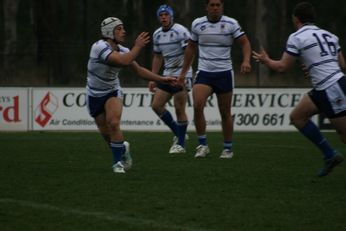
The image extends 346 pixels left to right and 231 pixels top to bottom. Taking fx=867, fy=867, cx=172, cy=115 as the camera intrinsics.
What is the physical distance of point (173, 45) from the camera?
1352cm

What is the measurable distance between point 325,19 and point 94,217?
95.7 feet

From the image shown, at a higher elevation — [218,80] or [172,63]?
[218,80]

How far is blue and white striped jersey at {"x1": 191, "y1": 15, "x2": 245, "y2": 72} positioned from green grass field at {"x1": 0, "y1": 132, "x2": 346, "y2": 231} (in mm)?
1312

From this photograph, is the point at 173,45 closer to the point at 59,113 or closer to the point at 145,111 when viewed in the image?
the point at 145,111

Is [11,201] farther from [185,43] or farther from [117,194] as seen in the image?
[185,43]

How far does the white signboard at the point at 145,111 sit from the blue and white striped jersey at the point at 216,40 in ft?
26.7

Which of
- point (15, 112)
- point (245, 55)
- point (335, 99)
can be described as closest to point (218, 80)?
point (245, 55)

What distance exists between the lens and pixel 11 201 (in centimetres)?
789

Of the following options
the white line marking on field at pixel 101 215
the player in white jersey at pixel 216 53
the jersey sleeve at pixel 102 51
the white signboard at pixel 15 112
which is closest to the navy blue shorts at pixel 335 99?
the jersey sleeve at pixel 102 51

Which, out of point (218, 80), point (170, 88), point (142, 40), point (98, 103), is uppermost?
point (142, 40)

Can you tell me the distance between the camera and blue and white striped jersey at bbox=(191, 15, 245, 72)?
38.5 feet

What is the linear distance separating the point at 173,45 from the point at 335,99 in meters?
4.91

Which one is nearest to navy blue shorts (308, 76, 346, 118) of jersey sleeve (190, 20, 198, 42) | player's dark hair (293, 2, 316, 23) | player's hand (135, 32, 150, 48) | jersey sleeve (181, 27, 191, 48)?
player's dark hair (293, 2, 316, 23)

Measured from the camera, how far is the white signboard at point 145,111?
2011 centimetres
